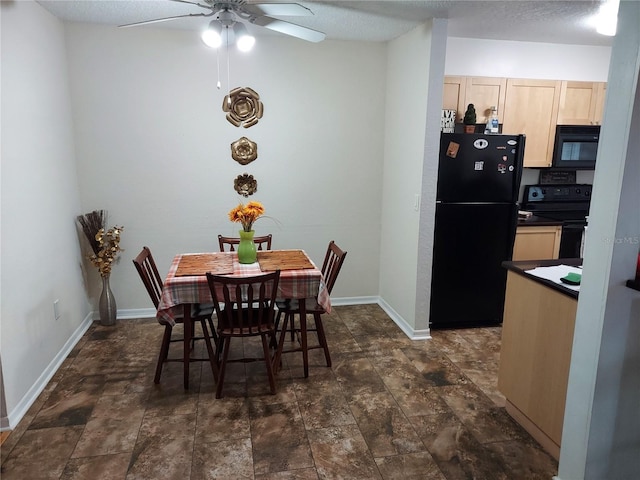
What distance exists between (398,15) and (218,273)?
2.21 m

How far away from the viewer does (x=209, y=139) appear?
12.6 feet

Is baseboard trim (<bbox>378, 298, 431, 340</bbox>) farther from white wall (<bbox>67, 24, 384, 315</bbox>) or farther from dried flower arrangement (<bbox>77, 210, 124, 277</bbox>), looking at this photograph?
dried flower arrangement (<bbox>77, 210, 124, 277</bbox>)

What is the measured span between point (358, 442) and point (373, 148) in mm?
2727

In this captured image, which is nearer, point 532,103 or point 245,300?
point 245,300

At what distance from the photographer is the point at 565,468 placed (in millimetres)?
1918

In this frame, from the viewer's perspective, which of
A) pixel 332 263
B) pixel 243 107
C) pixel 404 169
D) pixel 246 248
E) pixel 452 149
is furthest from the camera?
pixel 243 107

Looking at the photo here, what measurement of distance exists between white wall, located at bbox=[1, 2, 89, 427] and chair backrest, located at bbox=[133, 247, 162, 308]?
645 mm

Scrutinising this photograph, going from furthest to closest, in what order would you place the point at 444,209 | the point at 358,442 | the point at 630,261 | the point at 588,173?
the point at 588,173 → the point at 444,209 → the point at 358,442 → the point at 630,261

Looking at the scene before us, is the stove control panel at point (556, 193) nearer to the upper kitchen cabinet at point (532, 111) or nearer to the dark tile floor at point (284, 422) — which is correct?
the upper kitchen cabinet at point (532, 111)

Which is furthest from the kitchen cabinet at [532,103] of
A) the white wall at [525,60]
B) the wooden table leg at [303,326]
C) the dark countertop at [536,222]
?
the wooden table leg at [303,326]

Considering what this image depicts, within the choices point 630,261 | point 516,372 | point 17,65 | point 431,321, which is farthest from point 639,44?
point 17,65

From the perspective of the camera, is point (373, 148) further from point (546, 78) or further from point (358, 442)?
point (358, 442)

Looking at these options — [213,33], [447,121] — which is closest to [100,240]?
[213,33]

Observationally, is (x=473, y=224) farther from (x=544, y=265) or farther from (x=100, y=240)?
(x=100, y=240)
